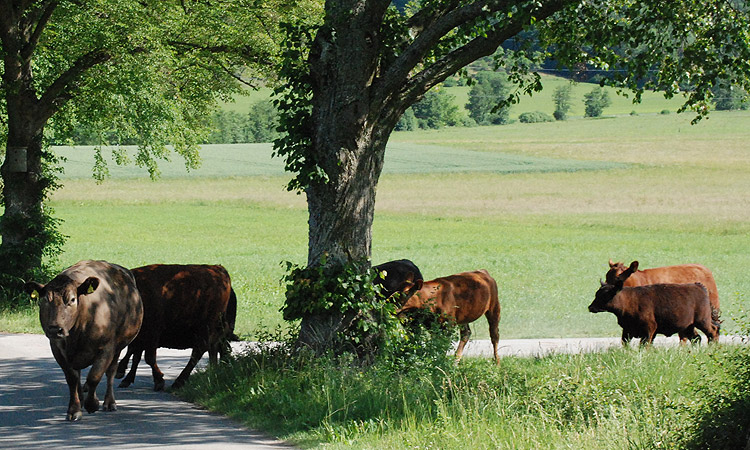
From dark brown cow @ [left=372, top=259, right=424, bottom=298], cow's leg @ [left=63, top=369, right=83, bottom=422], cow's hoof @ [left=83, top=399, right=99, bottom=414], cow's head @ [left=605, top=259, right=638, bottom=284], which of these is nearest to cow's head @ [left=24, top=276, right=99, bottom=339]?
cow's leg @ [left=63, top=369, right=83, bottom=422]

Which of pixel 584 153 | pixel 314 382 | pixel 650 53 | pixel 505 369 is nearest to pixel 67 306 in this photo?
pixel 314 382

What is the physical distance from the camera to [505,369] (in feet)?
40.3

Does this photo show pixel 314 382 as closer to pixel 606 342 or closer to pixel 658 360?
pixel 658 360

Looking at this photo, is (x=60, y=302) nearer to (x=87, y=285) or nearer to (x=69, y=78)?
(x=87, y=285)

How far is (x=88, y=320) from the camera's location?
427 inches

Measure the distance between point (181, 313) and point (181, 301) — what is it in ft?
0.57

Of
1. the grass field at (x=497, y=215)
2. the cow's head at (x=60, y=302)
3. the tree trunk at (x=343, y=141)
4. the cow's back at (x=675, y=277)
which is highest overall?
the tree trunk at (x=343, y=141)

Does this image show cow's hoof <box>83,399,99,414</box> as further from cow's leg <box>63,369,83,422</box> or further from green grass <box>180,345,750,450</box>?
green grass <box>180,345,750,450</box>

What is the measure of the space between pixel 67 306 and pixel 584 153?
265 feet

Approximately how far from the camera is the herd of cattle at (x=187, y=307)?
1068cm

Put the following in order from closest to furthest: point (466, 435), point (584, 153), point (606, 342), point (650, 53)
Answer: point (466, 435), point (650, 53), point (606, 342), point (584, 153)

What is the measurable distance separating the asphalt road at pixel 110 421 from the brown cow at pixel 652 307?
2.99ft

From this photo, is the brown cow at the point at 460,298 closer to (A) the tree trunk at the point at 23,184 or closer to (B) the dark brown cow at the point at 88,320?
(B) the dark brown cow at the point at 88,320

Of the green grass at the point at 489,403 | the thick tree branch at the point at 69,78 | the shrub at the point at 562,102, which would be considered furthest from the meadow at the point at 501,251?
the shrub at the point at 562,102
